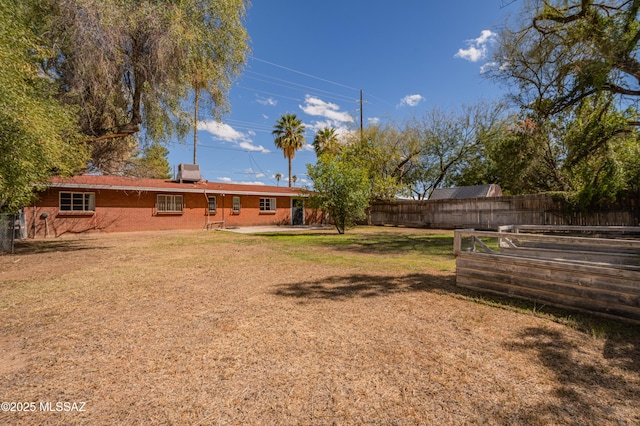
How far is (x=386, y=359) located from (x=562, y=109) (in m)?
9.94

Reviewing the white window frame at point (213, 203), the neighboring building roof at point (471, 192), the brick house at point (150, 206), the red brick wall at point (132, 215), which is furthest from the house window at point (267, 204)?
the neighboring building roof at point (471, 192)

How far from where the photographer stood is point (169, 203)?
18203 mm

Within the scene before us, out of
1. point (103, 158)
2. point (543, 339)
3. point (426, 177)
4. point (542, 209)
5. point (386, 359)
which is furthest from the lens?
point (426, 177)

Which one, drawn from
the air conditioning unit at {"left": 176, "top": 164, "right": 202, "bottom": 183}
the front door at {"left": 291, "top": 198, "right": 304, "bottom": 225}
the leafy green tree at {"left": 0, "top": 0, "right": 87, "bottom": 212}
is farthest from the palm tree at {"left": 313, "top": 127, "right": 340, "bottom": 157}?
the leafy green tree at {"left": 0, "top": 0, "right": 87, "bottom": 212}

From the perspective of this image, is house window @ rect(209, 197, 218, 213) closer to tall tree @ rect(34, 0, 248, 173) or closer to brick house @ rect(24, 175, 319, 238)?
brick house @ rect(24, 175, 319, 238)

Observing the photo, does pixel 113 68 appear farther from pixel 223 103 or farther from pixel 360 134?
pixel 360 134

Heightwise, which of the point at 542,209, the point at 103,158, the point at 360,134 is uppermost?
the point at 360,134

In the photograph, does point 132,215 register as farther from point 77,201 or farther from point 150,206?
point 77,201

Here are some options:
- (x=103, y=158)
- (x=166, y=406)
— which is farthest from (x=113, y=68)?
(x=166, y=406)

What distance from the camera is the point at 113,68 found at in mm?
8883

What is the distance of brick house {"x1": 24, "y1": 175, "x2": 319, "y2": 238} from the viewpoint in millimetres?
14633

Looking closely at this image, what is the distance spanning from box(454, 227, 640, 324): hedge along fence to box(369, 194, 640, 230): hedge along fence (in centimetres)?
994

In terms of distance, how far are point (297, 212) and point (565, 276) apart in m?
20.5

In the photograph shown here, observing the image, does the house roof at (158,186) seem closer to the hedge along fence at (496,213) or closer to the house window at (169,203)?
the house window at (169,203)
